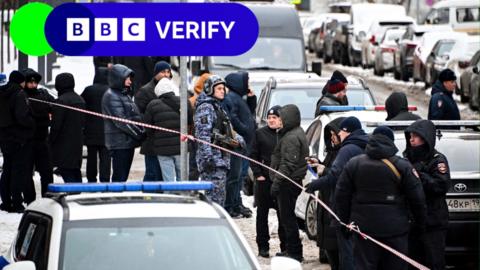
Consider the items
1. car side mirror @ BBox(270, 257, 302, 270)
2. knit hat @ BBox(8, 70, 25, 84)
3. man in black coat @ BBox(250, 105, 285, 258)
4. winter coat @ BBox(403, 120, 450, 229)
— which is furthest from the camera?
knit hat @ BBox(8, 70, 25, 84)

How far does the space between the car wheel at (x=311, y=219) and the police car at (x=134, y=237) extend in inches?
242

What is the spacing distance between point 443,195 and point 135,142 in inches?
197

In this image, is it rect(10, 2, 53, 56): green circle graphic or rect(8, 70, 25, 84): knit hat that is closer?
rect(10, 2, 53, 56): green circle graphic

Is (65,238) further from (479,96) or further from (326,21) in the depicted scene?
(326,21)

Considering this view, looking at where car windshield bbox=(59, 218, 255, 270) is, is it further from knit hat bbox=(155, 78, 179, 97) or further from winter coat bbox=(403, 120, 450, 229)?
knit hat bbox=(155, 78, 179, 97)

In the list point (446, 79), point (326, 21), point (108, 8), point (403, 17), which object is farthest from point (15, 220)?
point (326, 21)

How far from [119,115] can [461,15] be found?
3424cm

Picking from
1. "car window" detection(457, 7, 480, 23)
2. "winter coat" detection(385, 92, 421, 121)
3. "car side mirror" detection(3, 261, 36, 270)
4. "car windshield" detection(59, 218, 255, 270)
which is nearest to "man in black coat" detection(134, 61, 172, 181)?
"winter coat" detection(385, 92, 421, 121)

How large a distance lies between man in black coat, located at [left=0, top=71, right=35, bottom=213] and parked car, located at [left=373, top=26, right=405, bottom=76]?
2933cm

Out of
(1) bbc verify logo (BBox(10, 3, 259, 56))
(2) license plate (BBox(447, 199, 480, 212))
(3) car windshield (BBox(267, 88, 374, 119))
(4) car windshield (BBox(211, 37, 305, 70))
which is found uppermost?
(1) bbc verify logo (BBox(10, 3, 259, 56))

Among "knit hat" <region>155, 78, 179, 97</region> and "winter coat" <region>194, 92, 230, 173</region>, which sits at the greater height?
"knit hat" <region>155, 78, 179, 97</region>

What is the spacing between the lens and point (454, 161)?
13.1 meters

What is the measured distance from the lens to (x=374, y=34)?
47781mm

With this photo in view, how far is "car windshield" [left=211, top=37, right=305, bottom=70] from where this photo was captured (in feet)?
91.1
